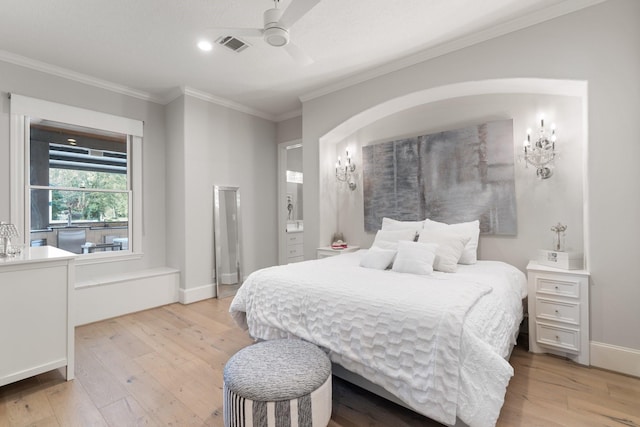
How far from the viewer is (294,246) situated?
5.79 metres

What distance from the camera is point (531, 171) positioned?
2.98m

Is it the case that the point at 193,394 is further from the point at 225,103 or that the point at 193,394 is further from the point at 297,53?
the point at 225,103

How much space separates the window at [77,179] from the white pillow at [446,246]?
3741mm

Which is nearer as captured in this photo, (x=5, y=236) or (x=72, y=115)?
(x=5, y=236)

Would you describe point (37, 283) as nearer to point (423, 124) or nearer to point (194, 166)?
point (194, 166)

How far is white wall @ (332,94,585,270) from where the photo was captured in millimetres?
2779

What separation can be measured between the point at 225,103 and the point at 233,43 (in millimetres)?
1742

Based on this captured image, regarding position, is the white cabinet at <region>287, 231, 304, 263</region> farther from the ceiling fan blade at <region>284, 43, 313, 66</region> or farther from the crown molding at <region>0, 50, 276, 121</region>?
the ceiling fan blade at <region>284, 43, 313, 66</region>

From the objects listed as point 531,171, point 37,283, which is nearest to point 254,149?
point 37,283

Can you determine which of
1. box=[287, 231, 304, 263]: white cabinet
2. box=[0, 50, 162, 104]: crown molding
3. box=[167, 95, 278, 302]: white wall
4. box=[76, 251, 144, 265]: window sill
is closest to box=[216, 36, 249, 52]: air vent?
box=[167, 95, 278, 302]: white wall

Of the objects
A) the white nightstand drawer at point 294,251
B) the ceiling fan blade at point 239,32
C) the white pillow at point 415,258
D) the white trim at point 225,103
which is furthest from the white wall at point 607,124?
the white nightstand drawer at point 294,251

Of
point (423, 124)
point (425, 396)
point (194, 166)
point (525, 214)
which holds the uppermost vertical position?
point (423, 124)

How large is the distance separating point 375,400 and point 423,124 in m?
2.98

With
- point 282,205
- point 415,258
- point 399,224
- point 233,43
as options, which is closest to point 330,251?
point 399,224
